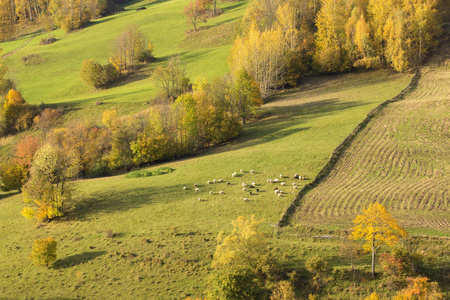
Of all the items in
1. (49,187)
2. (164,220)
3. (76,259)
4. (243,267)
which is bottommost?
(76,259)

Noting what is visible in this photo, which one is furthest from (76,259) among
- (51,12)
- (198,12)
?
(51,12)

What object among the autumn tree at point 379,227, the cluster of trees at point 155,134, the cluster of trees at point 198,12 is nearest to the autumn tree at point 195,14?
the cluster of trees at point 198,12

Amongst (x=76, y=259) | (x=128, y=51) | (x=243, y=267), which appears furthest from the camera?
(x=128, y=51)

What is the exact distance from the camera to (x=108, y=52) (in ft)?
420

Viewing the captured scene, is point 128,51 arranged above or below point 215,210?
above

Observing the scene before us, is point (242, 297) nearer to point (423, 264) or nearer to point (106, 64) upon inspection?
point (423, 264)

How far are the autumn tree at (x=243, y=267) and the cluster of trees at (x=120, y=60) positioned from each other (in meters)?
88.9

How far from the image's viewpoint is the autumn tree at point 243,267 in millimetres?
26969

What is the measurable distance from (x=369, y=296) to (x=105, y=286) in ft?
67.0

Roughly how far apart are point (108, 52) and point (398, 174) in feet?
357

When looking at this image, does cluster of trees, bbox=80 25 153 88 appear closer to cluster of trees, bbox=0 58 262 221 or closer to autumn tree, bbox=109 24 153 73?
autumn tree, bbox=109 24 153 73

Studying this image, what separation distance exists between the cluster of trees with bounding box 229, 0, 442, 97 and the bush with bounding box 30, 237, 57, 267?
58857 millimetres

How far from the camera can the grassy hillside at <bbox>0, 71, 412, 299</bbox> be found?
31.6m

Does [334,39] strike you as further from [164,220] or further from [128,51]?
[164,220]
